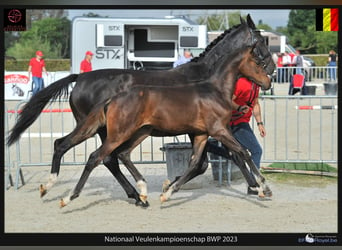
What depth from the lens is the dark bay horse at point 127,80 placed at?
21.8 ft

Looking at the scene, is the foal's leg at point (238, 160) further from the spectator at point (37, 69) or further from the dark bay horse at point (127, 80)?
the spectator at point (37, 69)

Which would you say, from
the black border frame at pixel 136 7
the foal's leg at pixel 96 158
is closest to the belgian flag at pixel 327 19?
the black border frame at pixel 136 7

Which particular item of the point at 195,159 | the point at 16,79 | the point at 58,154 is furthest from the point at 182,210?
the point at 16,79

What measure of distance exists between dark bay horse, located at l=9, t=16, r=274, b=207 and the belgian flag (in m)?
1.63

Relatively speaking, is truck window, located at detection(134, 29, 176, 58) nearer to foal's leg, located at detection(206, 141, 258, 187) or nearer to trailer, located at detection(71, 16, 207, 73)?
trailer, located at detection(71, 16, 207, 73)

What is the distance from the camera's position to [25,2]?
4.52 meters

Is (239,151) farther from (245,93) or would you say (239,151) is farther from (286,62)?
(286,62)

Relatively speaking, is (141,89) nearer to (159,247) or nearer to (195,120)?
(195,120)

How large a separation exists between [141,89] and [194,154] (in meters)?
0.97

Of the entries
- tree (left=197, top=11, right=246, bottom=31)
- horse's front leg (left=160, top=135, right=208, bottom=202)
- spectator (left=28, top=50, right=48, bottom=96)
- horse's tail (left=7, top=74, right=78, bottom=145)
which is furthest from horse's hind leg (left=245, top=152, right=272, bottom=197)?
spectator (left=28, top=50, right=48, bottom=96)

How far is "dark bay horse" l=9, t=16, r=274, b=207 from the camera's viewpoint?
665 centimetres

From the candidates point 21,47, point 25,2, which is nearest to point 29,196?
point 25,2

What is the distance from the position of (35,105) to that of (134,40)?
14.7 meters

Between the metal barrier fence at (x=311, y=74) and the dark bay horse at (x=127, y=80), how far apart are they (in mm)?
14343
